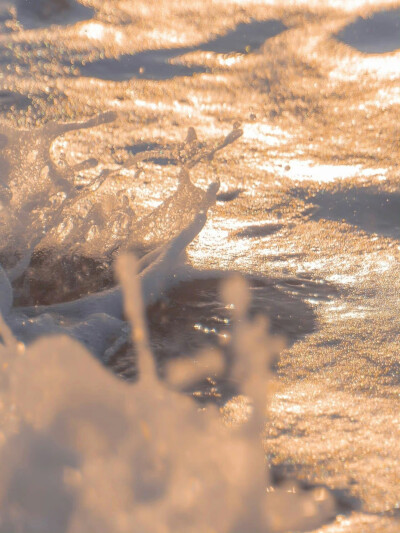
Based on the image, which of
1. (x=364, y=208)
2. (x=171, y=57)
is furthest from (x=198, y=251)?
(x=171, y=57)

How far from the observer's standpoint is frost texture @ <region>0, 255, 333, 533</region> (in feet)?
3.41

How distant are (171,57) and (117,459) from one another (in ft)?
11.7

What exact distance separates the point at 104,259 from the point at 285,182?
0.92m

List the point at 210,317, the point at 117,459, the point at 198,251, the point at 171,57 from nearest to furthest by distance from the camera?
the point at 117,459
the point at 210,317
the point at 198,251
the point at 171,57

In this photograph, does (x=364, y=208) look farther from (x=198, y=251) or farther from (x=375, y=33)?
(x=375, y=33)

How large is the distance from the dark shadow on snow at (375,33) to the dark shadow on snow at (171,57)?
1.56 feet

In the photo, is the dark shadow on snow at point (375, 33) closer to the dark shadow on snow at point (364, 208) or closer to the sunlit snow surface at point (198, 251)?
the sunlit snow surface at point (198, 251)

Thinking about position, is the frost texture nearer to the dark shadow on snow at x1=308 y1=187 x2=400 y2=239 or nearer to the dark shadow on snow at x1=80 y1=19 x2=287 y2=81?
the dark shadow on snow at x1=308 y1=187 x2=400 y2=239

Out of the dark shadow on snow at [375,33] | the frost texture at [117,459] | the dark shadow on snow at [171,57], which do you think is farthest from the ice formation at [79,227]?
the dark shadow on snow at [375,33]

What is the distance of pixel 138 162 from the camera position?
9.71ft

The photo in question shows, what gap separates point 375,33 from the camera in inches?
173

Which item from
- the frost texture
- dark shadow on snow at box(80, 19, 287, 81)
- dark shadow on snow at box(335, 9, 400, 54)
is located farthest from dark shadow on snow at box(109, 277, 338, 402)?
dark shadow on snow at box(335, 9, 400, 54)

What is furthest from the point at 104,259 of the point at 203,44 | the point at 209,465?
the point at 203,44

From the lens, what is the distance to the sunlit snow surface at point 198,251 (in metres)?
1.12
